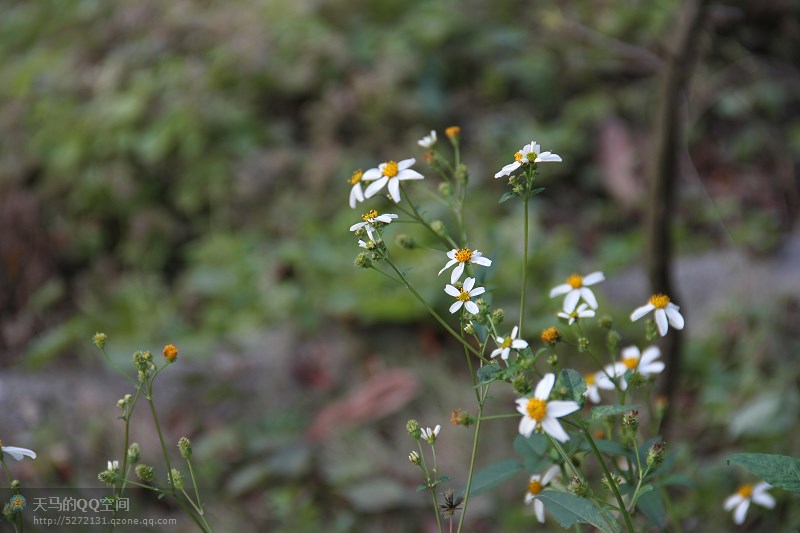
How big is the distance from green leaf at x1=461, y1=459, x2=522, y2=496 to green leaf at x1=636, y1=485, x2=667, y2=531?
0.51 feet

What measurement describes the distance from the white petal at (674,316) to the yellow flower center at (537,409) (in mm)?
257

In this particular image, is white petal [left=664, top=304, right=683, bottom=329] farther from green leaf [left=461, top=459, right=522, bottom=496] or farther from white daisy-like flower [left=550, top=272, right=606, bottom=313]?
green leaf [left=461, top=459, right=522, bottom=496]

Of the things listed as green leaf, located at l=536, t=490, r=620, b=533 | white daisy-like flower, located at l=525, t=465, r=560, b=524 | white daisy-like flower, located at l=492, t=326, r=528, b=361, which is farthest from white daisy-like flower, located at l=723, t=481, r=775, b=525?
white daisy-like flower, located at l=492, t=326, r=528, b=361

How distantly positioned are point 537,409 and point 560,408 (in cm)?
2

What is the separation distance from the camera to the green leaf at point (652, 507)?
0.93 meters

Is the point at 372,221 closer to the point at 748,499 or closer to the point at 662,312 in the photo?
the point at 662,312

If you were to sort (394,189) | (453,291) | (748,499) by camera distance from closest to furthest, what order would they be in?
(453,291) → (394,189) → (748,499)

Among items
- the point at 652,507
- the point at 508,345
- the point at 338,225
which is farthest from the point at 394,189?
the point at 338,225

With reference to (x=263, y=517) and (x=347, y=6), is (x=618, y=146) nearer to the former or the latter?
(x=347, y=6)

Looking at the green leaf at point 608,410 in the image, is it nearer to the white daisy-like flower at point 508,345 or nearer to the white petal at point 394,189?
the white daisy-like flower at point 508,345

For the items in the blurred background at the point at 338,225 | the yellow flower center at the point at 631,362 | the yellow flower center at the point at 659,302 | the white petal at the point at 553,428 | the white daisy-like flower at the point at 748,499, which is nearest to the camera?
the white petal at the point at 553,428

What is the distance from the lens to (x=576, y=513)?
0.81 meters

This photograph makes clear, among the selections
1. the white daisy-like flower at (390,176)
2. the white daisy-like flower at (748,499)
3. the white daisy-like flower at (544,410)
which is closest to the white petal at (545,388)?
the white daisy-like flower at (544,410)

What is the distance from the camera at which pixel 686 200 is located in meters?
3.21
